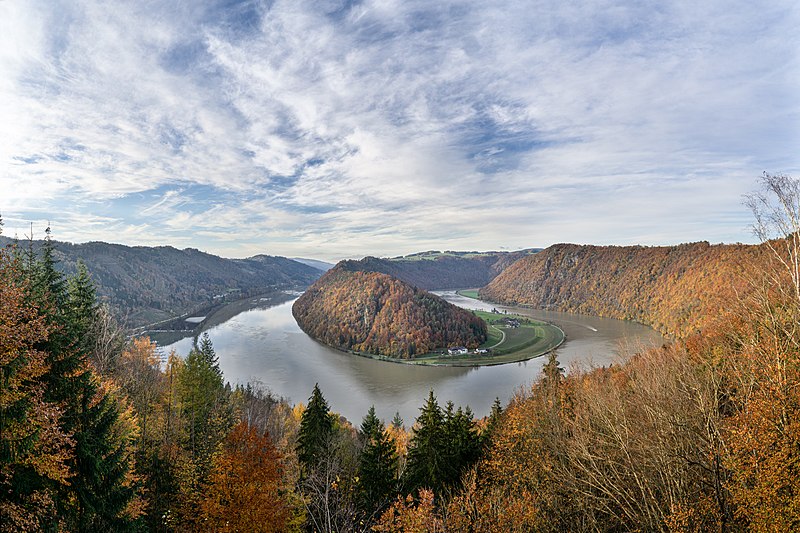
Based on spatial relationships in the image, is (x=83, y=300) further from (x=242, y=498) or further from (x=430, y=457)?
(x=430, y=457)

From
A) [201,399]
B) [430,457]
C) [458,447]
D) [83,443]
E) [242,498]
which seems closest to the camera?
[83,443]

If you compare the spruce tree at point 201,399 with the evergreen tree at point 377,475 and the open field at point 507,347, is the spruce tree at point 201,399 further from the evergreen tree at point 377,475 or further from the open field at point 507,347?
the open field at point 507,347

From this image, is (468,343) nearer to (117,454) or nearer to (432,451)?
(432,451)

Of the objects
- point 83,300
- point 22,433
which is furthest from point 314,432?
point 22,433

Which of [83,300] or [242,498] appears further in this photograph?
[83,300]

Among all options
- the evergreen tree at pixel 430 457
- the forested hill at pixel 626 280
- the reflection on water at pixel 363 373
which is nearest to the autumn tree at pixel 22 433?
the evergreen tree at pixel 430 457

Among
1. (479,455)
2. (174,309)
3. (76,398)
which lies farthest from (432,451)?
(174,309)
